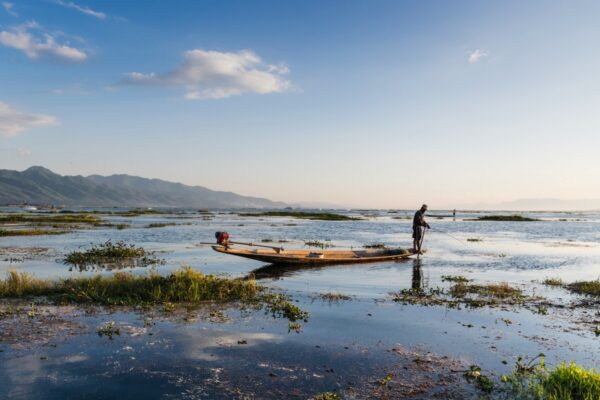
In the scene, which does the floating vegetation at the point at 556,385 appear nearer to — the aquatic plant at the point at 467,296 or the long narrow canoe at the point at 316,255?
the aquatic plant at the point at 467,296

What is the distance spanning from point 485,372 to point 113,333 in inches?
388

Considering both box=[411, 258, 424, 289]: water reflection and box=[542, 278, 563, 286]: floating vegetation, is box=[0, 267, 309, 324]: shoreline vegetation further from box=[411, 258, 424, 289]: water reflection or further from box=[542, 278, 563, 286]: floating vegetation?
box=[542, 278, 563, 286]: floating vegetation

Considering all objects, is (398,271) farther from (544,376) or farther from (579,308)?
(544,376)

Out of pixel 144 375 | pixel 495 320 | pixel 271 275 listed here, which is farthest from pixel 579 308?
pixel 144 375

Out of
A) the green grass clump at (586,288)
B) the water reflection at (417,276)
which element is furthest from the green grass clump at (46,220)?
the green grass clump at (586,288)

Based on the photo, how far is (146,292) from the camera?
16312 mm

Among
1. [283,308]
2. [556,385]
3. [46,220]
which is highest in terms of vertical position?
[556,385]

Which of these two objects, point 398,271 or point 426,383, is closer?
point 426,383

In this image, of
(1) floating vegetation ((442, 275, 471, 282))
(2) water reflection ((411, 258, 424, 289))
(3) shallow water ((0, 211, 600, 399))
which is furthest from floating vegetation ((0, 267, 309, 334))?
(1) floating vegetation ((442, 275, 471, 282))

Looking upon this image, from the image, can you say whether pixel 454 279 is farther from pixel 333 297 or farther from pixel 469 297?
pixel 333 297

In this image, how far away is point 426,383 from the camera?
922 cm

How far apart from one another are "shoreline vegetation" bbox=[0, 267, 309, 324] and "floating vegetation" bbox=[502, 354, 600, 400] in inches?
302

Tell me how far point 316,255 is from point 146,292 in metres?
13.1

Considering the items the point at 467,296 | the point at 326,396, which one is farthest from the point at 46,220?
the point at 326,396
